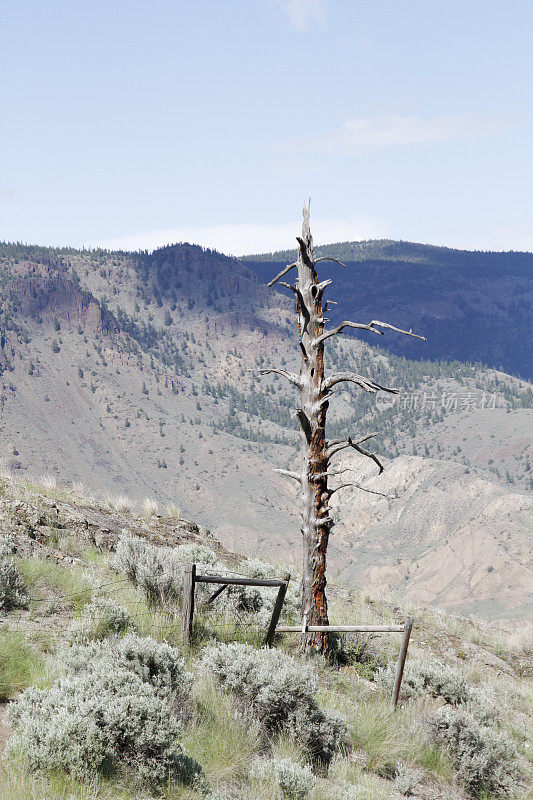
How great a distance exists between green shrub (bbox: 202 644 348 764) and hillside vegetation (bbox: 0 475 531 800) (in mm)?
15

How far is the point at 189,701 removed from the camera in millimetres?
5801

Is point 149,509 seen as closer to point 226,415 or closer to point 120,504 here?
point 120,504

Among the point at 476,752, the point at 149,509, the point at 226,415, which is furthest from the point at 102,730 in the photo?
the point at 226,415

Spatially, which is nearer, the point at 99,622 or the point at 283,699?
the point at 283,699

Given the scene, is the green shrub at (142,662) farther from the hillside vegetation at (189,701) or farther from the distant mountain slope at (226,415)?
the distant mountain slope at (226,415)

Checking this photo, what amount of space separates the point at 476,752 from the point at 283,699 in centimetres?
296

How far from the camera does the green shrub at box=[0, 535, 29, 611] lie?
7078 millimetres

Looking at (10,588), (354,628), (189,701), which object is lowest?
(354,628)

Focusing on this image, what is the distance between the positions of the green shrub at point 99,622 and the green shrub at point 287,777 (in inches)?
87.7

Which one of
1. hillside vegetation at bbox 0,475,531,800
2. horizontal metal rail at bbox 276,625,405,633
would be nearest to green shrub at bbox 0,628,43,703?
hillside vegetation at bbox 0,475,531,800

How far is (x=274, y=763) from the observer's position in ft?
17.2

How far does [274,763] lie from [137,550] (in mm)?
5088

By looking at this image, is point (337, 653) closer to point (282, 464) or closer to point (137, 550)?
point (137, 550)

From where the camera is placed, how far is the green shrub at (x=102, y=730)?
4.30m
